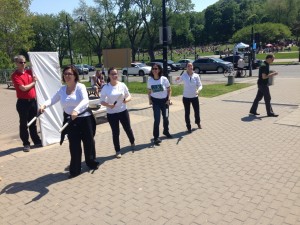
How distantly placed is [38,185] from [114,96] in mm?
2054

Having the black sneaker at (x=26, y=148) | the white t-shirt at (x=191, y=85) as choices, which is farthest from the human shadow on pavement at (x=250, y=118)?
the black sneaker at (x=26, y=148)

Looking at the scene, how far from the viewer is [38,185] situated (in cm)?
493

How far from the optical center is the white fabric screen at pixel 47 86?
6891 millimetres

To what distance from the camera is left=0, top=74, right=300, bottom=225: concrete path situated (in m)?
3.85

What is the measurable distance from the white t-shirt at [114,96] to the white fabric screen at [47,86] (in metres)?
1.89

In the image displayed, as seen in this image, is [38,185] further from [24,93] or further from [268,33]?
[268,33]

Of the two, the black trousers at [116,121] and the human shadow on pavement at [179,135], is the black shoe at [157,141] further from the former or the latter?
the black trousers at [116,121]

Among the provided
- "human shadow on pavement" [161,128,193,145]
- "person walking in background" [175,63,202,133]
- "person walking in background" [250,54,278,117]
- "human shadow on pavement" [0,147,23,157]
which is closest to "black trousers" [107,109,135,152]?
"human shadow on pavement" [161,128,193,145]

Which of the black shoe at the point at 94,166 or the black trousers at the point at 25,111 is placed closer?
the black shoe at the point at 94,166

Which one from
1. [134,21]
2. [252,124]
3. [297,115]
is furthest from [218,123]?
[134,21]

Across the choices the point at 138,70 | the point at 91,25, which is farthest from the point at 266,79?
the point at 91,25

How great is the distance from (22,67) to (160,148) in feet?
11.1

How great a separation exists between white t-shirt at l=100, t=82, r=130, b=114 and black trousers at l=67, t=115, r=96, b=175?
2.56 feet

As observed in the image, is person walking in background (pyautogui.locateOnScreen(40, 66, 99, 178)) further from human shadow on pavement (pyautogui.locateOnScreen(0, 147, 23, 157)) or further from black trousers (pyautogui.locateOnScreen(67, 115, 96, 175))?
human shadow on pavement (pyautogui.locateOnScreen(0, 147, 23, 157))
